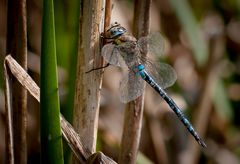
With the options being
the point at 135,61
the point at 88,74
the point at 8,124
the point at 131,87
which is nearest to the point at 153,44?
the point at 135,61

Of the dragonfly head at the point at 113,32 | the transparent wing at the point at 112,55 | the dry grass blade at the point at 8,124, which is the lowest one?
the dry grass blade at the point at 8,124

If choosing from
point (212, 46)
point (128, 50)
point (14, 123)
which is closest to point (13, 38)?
point (14, 123)

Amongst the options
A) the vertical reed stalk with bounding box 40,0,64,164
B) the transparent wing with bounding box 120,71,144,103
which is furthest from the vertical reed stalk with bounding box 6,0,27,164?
the transparent wing with bounding box 120,71,144,103

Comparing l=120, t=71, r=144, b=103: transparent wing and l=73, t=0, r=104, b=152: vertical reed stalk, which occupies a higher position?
l=73, t=0, r=104, b=152: vertical reed stalk

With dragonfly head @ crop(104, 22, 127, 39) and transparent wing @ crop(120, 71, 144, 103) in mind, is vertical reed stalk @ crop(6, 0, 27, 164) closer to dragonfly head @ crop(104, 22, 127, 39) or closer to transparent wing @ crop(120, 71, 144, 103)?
dragonfly head @ crop(104, 22, 127, 39)

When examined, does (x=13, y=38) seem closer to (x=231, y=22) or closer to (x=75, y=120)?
(x=75, y=120)

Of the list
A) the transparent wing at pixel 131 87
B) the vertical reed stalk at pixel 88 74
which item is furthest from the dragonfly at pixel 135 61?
the vertical reed stalk at pixel 88 74

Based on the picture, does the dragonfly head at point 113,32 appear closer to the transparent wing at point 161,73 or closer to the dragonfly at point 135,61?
the dragonfly at point 135,61

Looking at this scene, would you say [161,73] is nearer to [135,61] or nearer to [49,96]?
[135,61]

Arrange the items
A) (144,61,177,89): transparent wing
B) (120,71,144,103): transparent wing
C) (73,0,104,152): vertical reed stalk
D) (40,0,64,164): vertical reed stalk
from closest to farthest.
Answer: (40,0,64,164): vertical reed stalk → (73,0,104,152): vertical reed stalk → (120,71,144,103): transparent wing → (144,61,177,89): transparent wing

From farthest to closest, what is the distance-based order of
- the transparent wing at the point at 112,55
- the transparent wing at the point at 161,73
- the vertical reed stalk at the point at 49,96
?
1. the transparent wing at the point at 161,73
2. the transparent wing at the point at 112,55
3. the vertical reed stalk at the point at 49,96
